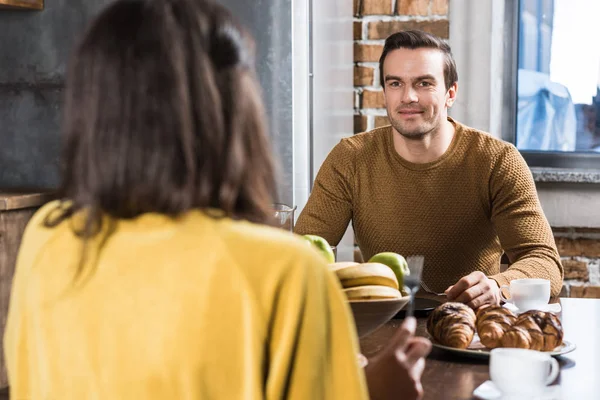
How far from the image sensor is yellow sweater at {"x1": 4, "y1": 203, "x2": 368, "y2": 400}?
2.20 feet

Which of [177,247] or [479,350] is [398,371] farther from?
[479,350]

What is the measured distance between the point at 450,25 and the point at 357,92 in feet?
1.23

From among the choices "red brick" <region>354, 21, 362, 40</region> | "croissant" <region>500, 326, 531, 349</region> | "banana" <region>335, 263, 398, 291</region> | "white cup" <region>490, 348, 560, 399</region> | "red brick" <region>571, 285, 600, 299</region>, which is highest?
"red brick" <region>354, 21, 362, 40</region>

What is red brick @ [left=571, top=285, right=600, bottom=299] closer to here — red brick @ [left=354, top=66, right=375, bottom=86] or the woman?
red brick @ [left=354, top=66, right=375, bottom=86]

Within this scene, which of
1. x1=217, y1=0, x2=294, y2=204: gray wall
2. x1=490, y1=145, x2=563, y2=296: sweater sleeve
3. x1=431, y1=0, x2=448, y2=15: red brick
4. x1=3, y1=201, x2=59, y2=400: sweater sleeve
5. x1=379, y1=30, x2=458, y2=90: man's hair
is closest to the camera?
x1=3, y1=201, x2=59, y2=400: sweater sleeve

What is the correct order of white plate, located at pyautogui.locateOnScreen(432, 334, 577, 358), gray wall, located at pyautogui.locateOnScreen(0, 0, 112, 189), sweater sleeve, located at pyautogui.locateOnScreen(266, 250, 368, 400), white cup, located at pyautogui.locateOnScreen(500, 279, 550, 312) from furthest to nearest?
gray wall, located at pyautogui.locateOnScreen(0, 0, 112, 189), white cup, located at pyautogui.locateOnScreen(500, 279, 550, 312), white plate, located at pyautogui.locateOnScreen(432, 334, 577, 358), sweater sleeve, located at pyautogui.locateOnScreen(266, 250, 368, 400)

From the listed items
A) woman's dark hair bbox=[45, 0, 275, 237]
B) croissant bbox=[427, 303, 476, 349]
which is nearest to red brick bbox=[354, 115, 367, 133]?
croissant bbox=[427, 303, 476, 349]

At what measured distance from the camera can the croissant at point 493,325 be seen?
1270mm

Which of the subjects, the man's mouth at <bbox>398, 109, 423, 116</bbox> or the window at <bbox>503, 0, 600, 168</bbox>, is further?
the window at <bbox>503, 0, 600, 168</bbox>

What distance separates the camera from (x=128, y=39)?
2.29 ft

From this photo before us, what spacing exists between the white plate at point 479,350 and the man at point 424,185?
831mm

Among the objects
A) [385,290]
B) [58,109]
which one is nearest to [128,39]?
[385,290]

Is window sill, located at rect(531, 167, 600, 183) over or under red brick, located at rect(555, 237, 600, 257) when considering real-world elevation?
over

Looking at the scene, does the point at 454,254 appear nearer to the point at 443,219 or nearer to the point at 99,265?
the point at 443,219
